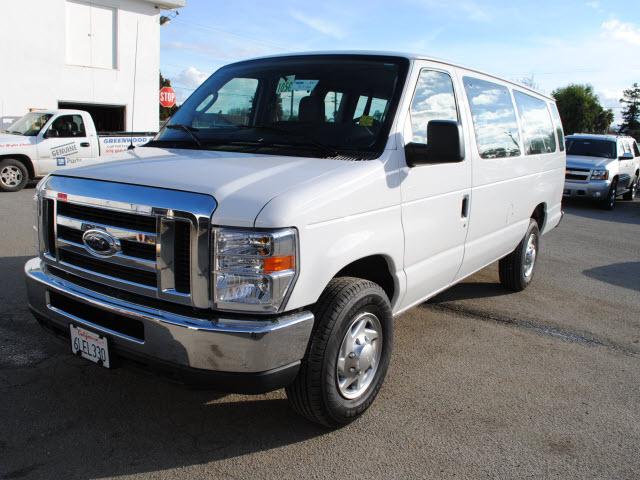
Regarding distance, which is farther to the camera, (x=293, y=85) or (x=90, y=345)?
(x=293, y=85)

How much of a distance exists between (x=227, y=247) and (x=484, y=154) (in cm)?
268

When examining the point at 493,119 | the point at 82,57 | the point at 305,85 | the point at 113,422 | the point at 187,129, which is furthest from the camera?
the point at 82,57

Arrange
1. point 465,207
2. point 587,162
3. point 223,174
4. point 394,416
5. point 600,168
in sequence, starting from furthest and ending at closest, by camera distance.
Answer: point 587,162 < point 600,168 < point 465,207 < point 394,416 < point 223,174

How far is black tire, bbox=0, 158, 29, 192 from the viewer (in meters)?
12.4

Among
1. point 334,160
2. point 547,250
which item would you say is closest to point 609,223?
point 547,250

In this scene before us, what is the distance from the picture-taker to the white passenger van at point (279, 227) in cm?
264

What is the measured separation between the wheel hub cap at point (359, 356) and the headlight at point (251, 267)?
0.66 m

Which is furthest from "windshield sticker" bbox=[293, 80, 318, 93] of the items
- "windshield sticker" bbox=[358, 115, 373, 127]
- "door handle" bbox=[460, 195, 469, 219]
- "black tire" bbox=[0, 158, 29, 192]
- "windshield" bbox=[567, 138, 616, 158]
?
"windshield" bbox=[567, 138, 616, 158]

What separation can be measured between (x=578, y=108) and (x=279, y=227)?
6706 cm

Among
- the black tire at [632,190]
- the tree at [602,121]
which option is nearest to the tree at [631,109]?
the tree at [602,121]

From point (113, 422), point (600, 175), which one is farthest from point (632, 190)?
point (113, 422)

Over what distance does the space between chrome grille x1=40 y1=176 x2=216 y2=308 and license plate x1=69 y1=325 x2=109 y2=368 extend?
0.91 ft

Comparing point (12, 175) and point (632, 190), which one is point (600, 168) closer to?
point (632, 190)

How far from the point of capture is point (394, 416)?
3.49 metres
